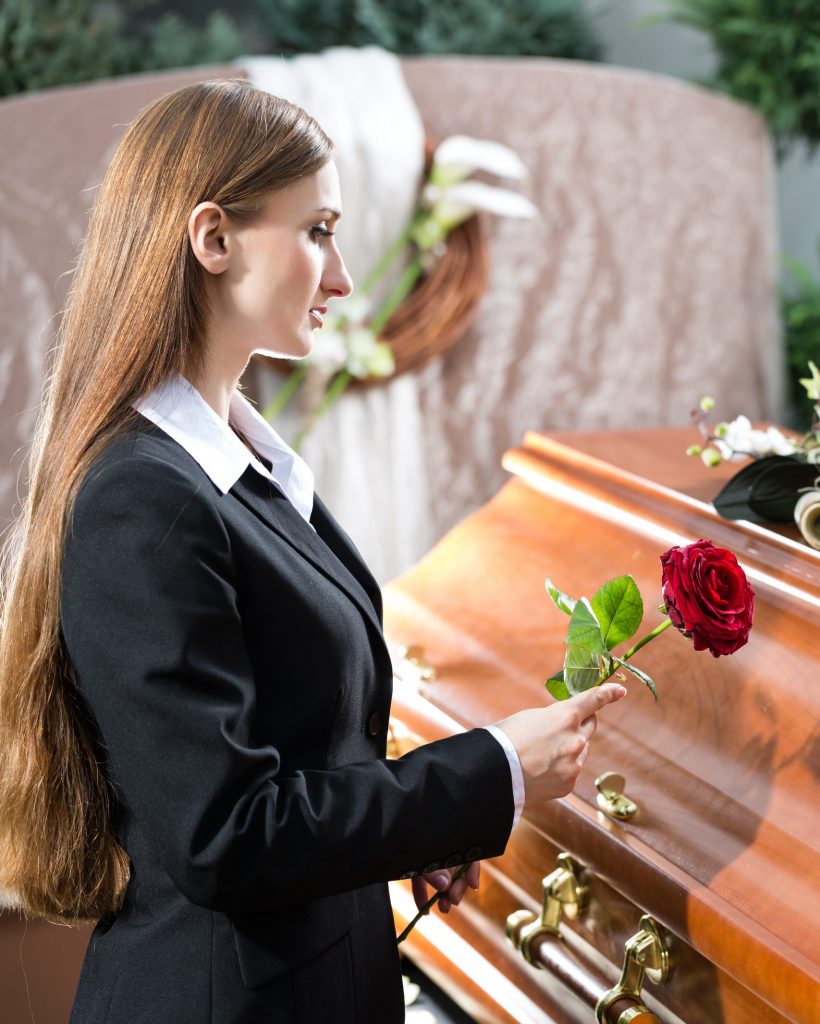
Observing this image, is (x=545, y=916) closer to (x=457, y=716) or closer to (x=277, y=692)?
(x=457, y=716)

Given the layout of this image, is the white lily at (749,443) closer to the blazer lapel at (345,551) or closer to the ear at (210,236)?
the blazer lapel at (345,551)

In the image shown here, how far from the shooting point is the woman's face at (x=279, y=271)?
3.06 feet

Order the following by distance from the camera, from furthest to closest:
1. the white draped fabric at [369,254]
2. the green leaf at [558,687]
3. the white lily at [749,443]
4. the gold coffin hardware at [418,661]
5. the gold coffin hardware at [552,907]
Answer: the white draped fabric at [369,254] → the gold coffin hardware at [418,661] → the white lily at [749,443] → the gold coffin hardware at [552,907] → the green leaf at [558,687]

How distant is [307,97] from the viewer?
2.45 metres

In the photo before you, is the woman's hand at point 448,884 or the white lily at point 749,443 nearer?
the woman's hand at point 448,884

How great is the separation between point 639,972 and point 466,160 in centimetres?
181

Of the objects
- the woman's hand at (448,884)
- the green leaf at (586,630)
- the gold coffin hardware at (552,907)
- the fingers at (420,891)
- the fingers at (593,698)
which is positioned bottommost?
the gold coffin hardware at (552,907)

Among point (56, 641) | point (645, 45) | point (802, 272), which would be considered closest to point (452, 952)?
point (56, 641)

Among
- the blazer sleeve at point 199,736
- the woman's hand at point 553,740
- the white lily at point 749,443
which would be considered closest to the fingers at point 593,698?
the woman's hand at point 553,740

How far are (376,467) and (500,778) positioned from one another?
175 centimetres

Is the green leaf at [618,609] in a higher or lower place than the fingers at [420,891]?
higher

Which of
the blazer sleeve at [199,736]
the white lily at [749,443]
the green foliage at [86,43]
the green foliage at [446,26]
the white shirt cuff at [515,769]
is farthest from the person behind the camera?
the green foliage at [446,26]

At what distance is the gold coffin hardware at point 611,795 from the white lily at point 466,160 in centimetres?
166

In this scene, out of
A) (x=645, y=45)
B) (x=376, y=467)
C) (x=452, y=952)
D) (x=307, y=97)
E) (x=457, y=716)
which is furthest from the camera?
(x=645, y=45)
